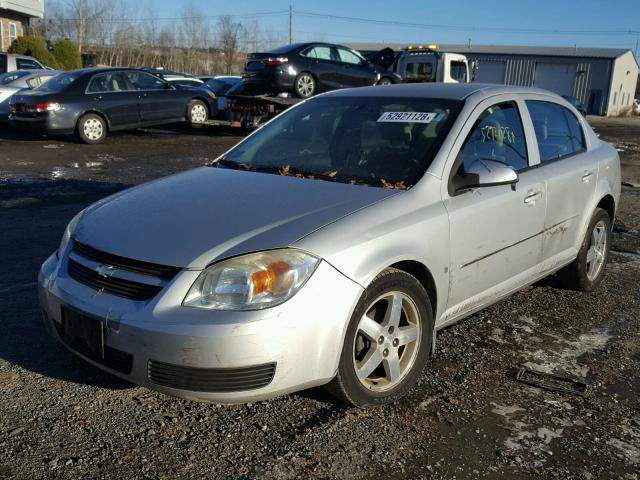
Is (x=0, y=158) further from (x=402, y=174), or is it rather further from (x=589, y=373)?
(x=589, y=373)

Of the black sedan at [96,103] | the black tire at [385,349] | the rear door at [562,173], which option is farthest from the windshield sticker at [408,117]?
the black sedan at [96,103]

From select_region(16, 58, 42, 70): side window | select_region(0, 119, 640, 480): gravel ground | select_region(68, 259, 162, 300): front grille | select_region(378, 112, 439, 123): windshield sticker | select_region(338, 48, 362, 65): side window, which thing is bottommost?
select_region(0, 119, 640, 480): gravel ground

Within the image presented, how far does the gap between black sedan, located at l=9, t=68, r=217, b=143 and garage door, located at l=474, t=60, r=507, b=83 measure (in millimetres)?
38066

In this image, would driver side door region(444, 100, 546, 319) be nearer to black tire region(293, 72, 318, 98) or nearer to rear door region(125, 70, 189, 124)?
black tire region(293, 72, 318, 98)

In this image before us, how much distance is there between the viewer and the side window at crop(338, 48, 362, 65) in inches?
620

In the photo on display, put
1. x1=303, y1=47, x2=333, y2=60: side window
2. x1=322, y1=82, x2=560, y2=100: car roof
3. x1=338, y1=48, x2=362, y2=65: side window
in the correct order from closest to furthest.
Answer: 1. x1=322, y1=82, x2=560, y2=100: car roof
2. x1=303, y1=47, x2=333, y2=60: side window
3. x1=338, y1=48, x2=362, y2=65: side window

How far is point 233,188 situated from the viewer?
148 inches

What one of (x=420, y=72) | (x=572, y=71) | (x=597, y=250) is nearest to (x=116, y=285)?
(x=597, y=250)

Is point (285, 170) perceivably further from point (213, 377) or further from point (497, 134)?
point (213, 377)

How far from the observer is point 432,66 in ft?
60.7

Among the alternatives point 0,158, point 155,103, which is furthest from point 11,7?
point 0,158

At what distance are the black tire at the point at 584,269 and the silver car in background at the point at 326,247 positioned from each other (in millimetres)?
312

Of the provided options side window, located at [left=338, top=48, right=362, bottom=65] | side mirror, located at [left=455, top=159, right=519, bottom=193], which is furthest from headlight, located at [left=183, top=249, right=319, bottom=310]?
side window, located at [left=338, top=48, right=362, bottom=65]

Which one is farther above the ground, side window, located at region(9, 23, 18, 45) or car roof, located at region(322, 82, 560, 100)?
side window, located at region(9, 23, 18, 45)
